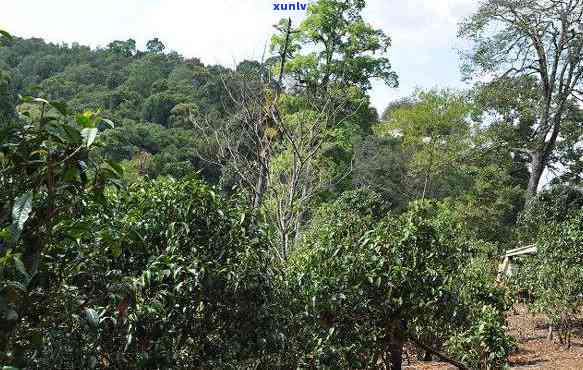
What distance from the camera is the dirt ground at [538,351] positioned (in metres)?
8.75

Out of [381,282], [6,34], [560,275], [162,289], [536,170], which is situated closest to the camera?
[6,34]

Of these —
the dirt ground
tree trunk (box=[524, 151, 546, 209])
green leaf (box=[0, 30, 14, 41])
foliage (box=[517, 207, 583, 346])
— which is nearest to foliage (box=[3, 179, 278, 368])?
green leaf (box=[0, 30, 14, 41])

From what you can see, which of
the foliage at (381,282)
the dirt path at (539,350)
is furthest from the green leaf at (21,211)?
the dirt path at (539,350)

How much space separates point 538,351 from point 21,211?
32.6 ft

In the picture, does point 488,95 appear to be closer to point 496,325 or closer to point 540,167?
point 540,167

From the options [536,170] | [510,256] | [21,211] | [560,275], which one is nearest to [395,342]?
[21,211]

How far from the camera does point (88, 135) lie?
5.78 feet

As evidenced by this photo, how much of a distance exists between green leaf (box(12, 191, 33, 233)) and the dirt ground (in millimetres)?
7423

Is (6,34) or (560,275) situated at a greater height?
(6,34)

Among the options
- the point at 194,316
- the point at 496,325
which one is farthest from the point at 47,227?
the point at 496,325

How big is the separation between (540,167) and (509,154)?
5.13m

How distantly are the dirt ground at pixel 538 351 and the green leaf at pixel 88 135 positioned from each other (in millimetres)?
7350

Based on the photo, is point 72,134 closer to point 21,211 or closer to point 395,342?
point 21,211

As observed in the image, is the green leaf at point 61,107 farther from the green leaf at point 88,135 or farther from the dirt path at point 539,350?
the dirt path at point 539,350
